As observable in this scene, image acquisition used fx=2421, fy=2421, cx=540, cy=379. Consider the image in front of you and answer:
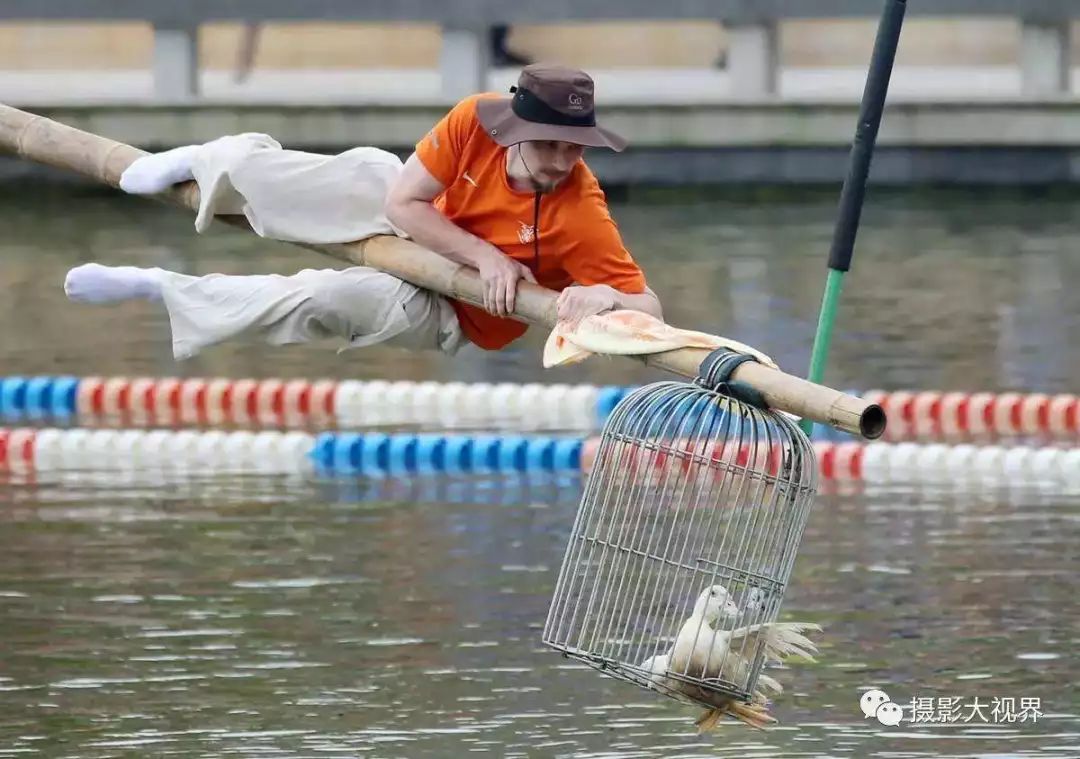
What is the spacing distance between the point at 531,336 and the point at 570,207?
841 centimetres

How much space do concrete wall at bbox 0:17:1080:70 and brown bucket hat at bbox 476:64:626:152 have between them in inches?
709

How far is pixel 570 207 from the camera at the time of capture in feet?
24.9

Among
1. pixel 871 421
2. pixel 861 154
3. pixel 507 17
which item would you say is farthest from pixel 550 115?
pixel 507 17

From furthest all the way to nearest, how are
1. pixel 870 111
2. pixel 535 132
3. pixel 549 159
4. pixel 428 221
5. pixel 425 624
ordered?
1. pixel 425 624
2. pixel 428 221
3. pixel 549 159
4. pixel 535 132
5. pixel 870 111

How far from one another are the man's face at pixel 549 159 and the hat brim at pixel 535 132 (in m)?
0.10

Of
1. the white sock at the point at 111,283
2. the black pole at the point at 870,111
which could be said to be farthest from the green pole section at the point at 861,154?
the white sock at the point at 111,283

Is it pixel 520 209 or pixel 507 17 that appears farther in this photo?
pixel 507 17

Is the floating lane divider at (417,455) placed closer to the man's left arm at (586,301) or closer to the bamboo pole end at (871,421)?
the man's left arm at (586,301)

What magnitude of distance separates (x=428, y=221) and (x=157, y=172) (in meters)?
1.00

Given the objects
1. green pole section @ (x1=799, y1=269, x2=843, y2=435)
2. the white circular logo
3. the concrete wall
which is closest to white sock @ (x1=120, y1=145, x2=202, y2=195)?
green pole section @ (x1=799, y1=269, x2=843, y2=435)

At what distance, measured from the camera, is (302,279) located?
8000mm

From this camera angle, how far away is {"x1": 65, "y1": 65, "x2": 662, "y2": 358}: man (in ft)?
24.1

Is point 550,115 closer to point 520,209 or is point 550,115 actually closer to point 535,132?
point 535,132

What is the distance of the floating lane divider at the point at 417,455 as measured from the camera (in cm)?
1197
